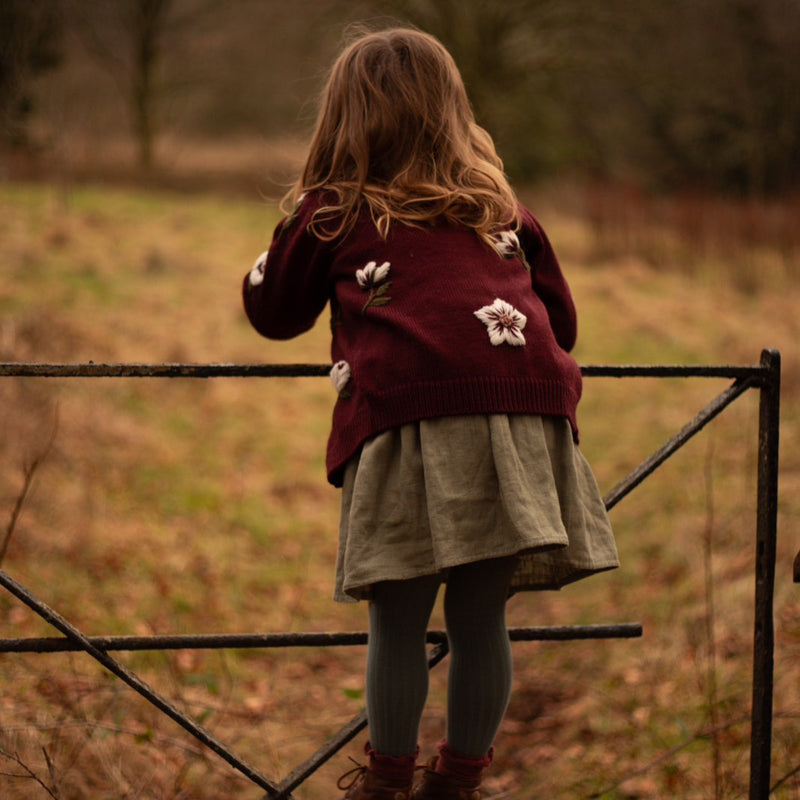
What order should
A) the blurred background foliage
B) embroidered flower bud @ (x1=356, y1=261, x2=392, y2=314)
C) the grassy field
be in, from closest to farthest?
embroidered flower bud @ (x1=356, y1=261, x2=392, y2=314) < the grassy field < the blurred background foliage

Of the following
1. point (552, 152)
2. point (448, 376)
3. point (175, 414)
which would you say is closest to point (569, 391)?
point (448, 376)

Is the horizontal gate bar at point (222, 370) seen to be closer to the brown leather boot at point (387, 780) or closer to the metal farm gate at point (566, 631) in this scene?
the metal farm gate at point (566, 631)

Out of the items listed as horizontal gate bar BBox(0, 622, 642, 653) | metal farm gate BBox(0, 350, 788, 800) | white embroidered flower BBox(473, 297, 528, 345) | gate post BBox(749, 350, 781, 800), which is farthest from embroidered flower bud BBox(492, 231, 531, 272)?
horizontal gate bar BBox(0, 622, 642, 653)

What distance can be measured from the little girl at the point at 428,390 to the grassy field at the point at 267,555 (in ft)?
2.74

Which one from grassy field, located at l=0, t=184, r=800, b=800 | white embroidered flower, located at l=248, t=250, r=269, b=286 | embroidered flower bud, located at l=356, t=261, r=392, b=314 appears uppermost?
white embroidered flower, located at l=248, t=250, r=269, b=286

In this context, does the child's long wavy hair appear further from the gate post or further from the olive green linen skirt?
the gate post

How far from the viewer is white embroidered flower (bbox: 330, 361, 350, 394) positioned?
174cm

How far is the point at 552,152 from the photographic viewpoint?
1669 cm

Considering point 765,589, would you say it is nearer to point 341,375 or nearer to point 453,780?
point 453,780

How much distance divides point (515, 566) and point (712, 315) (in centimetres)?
849

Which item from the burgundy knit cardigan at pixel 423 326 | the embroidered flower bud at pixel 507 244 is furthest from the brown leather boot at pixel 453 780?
the embroidered flower bud at pixel 507 244

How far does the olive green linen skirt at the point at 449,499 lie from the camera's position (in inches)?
62.6

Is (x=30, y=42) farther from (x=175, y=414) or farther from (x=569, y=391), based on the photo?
(x=569, y=391)

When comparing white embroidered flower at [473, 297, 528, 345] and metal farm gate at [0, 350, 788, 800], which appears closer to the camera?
white embroidered flower at [473, 297, 528, 345]
